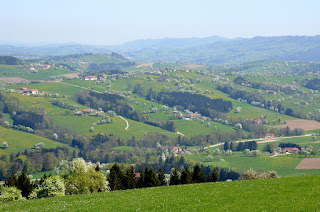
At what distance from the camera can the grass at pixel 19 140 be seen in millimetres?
166625

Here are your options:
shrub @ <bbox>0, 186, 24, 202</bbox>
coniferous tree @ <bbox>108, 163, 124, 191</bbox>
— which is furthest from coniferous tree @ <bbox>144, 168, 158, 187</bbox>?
shrub @ <bbox>0, 186, 24, 202</bbox>

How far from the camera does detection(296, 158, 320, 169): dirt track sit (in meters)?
138

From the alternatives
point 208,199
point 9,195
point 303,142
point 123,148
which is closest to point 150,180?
point 9,195

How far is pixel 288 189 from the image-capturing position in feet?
130

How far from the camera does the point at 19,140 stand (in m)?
178

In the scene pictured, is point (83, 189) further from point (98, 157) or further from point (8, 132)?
point (8, 132)

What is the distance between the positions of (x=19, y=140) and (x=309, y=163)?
123 meters

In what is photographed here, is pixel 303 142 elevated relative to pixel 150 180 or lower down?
lower down

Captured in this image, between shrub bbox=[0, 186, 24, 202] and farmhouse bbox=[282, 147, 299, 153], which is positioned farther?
farmhouse bbox=[282, 147, 299, 153]

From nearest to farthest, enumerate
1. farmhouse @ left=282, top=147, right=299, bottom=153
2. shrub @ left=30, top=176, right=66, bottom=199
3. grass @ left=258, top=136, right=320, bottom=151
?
shrub @ left=30, top=176, right=66, bottom=199 < farmhouse @ left=282, top=147, right=299, bottom=153 < grass @ left=258, top=136, right=320, bottom=151

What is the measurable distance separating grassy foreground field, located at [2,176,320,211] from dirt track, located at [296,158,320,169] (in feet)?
333

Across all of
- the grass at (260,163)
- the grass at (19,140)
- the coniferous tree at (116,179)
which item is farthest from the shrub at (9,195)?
the grass at (19,140)

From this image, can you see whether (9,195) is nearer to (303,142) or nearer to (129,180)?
(129,180)

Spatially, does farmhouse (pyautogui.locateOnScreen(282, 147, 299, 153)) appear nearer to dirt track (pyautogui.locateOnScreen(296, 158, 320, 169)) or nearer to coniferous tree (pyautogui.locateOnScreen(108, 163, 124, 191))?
dirt track (pyautogui.locateOnScreen(296, 158, 320, 169))
